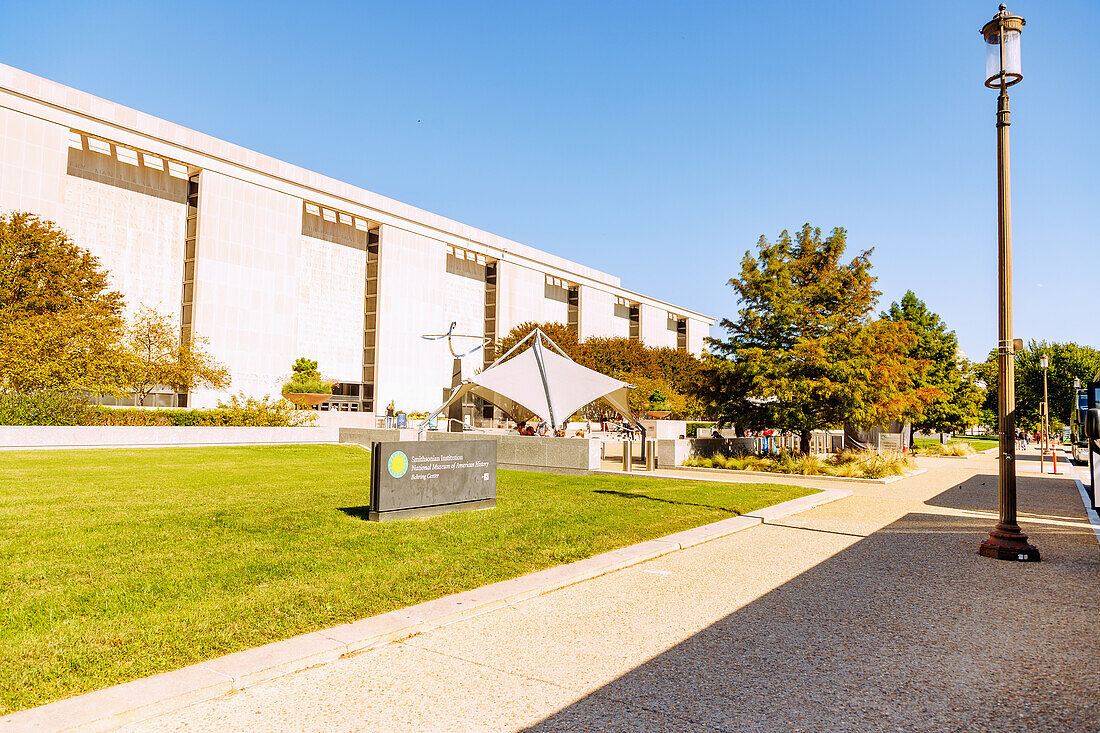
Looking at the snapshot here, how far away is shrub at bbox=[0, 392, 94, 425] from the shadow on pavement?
2905 centimetres

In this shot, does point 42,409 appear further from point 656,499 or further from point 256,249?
point 256,249

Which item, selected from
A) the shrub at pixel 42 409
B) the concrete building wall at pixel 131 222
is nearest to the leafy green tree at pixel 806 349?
the shrub at pixel 42 409

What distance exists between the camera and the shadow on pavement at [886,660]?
4.31m

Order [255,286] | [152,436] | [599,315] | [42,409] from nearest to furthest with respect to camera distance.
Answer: [42,409], [152,436], [255,286], [599,315]

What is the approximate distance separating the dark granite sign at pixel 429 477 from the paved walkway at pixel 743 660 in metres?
4.07

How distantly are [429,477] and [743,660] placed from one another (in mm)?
7003

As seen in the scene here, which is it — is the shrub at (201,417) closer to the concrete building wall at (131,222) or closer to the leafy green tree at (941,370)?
the concrete building wall at (131,222)

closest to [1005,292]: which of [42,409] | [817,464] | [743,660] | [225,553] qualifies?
[743,660]

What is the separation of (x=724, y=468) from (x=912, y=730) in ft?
64.8

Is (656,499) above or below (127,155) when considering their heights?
below

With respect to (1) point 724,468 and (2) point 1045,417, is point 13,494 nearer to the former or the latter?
(1) point 724,468

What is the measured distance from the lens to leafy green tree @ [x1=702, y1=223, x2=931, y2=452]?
22.0 metres

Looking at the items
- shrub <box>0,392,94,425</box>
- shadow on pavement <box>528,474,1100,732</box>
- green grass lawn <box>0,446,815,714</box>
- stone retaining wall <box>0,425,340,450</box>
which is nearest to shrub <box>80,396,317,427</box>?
shrub <box>0,392,94,425</box>

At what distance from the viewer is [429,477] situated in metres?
11.4
